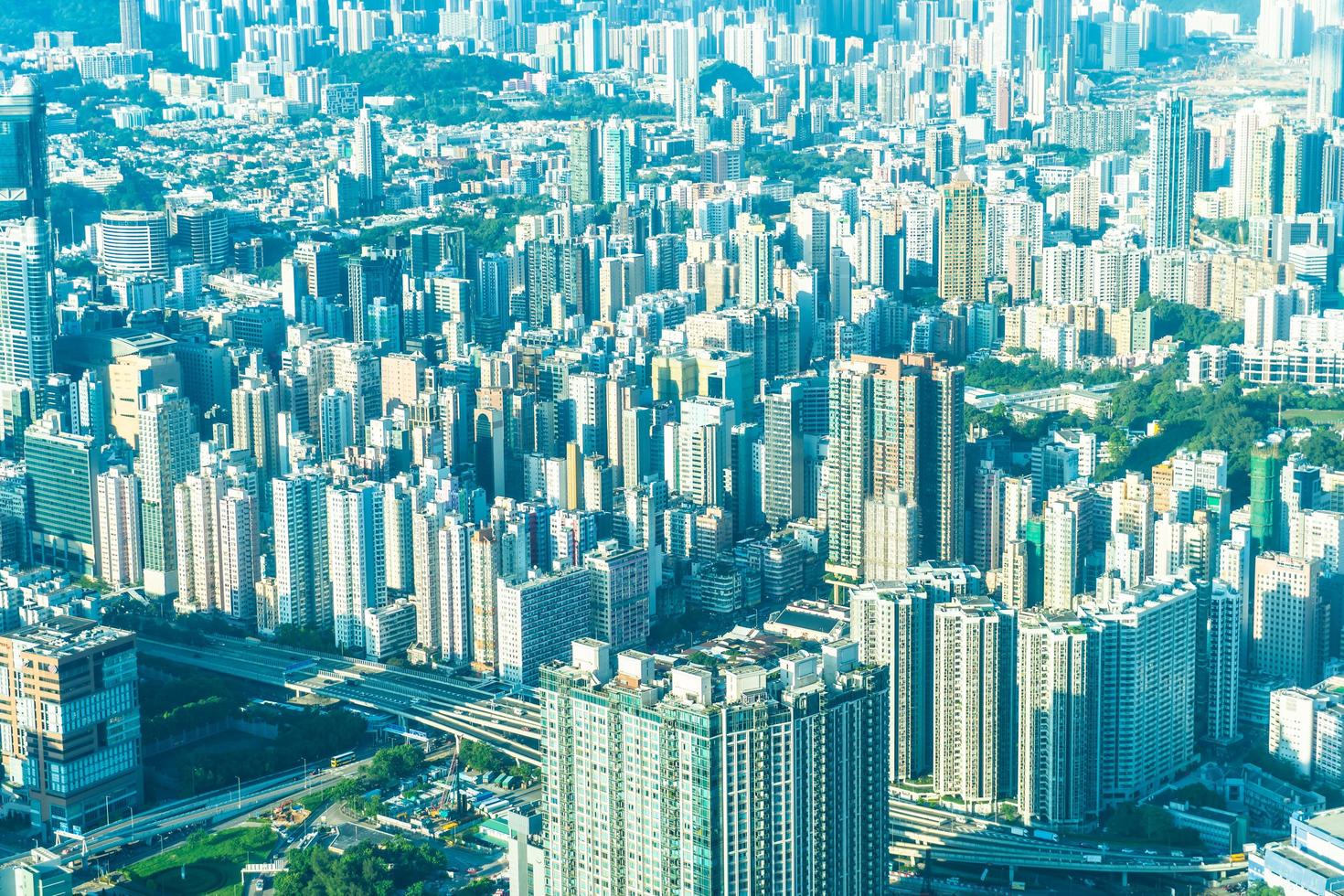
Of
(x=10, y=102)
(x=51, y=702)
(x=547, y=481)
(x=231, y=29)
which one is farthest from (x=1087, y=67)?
(x=51, y=702)

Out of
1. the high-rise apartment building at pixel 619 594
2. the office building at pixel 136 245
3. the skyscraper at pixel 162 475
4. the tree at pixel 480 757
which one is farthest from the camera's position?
the office building at pixel 136 245

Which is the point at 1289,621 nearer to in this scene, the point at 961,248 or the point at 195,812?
the point at 195,812

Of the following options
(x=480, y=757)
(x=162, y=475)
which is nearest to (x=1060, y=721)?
(x=480, y=757)

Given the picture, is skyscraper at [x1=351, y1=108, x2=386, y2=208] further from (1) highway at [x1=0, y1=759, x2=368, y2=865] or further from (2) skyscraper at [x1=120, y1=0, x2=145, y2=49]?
(1) highway at [x1=0, y1=759, x2=368, y2=865]

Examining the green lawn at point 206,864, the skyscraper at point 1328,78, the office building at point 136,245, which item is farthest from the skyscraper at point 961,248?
the green lawn at point 206,864

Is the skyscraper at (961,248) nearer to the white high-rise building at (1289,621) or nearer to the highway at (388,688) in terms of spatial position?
the white high-rise building at (1289,621)

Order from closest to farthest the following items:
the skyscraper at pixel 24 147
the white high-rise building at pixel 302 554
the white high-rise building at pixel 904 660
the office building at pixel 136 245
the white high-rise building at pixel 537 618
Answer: the white high-rise building at pixel 904 660 → the white high-rise building at pixel 537 618 → the white high-rise building at pixel 302 554 → the skyscraper at pixel 24 147 → the office building at pixel 136 245

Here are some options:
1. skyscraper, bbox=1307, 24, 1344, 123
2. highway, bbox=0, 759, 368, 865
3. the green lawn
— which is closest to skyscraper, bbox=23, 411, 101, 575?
highway, bbox=0, 759, 368, 865
